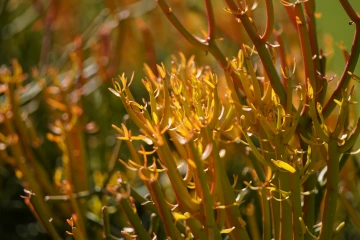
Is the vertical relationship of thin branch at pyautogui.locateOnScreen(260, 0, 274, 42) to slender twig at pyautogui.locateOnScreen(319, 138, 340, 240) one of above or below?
above

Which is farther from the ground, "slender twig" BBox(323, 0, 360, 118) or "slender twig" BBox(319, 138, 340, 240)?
"slender twig" BBox(323, 0, 360, 118)

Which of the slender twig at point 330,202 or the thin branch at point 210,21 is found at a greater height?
the thin branch at point 210,21

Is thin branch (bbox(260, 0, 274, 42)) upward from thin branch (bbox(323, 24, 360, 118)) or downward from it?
upward

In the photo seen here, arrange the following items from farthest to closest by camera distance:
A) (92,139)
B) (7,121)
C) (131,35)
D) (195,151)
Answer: (131,35) < (92,139) < (7,121) < (195,151)

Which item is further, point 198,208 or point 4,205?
point 4,205

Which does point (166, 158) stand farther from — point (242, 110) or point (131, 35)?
point (131, 35)

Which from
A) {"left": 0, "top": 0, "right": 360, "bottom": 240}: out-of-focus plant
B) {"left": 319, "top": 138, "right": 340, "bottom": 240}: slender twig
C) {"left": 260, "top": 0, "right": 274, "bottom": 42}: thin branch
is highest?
{"left": 260, "top": 0, "right": 274, "bottom": 42}: thin branch

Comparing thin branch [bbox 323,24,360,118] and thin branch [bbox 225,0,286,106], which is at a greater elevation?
thin branch [bbox 225,0,286,106]

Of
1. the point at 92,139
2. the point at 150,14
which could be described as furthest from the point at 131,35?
the point at 92,139

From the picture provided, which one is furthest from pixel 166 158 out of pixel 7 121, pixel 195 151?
pixel 7 121

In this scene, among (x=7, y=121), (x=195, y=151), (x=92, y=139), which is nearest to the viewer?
(x=195, y=151)

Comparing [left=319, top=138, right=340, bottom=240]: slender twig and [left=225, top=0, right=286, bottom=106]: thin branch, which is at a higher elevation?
[left=225, top=0, right=286, bottom=106]: thin branch
